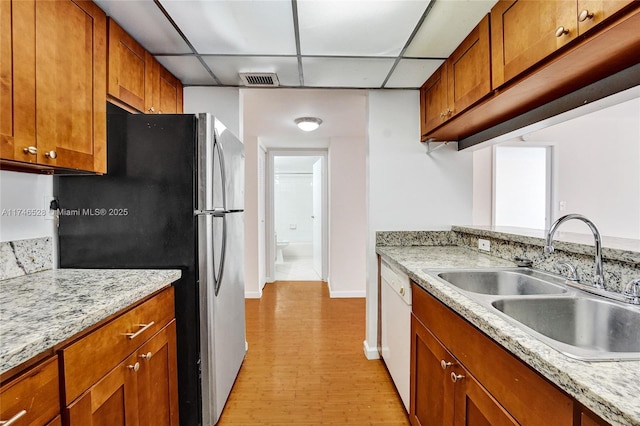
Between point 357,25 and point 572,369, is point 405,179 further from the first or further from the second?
point 572,369

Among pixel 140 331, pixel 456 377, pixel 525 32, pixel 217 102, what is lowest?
pixel 456 377

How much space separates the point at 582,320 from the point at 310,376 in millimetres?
1664

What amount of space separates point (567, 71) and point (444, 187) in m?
1.31

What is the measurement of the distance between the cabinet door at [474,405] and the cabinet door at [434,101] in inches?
59.5

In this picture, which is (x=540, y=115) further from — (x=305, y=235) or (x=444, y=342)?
(x=305, y=235)

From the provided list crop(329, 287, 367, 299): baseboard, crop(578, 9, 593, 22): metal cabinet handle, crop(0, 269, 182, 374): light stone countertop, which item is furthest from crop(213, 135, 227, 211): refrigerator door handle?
crop(329, 287, 367, 299): baseboard

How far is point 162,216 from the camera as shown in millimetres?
1468

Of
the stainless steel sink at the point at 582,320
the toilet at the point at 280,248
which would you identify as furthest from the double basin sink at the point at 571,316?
the toilet at the point at 280,248

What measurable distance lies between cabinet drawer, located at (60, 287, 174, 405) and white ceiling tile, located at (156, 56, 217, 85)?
1473 millimetres

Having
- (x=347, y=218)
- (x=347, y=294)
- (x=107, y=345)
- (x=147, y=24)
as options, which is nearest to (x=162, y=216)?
(x=107, y=345)

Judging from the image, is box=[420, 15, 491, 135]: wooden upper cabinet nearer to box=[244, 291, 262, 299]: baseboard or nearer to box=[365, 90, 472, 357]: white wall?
box=[365, 90, 472, 357]: white wall

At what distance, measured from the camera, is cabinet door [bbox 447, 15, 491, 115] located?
4.77 ft

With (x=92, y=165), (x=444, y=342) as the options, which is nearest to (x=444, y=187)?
(x=444, y=342)

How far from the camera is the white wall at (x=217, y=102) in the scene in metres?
2.30
